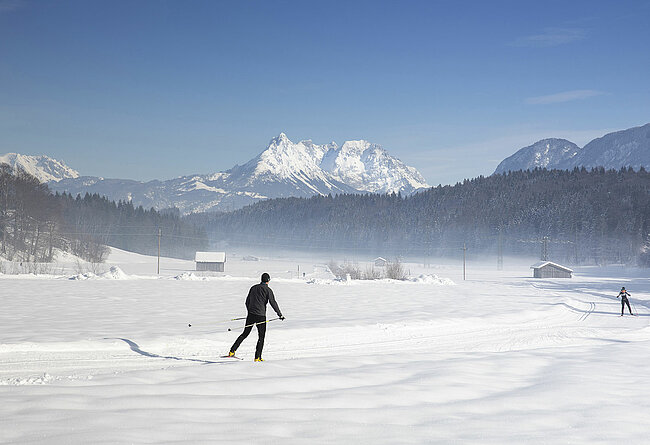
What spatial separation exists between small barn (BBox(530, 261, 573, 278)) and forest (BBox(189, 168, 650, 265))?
21.6 m

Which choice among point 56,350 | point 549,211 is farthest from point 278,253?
point 56,350

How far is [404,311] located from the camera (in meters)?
25.9

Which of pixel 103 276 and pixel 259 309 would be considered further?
pixel 103 276

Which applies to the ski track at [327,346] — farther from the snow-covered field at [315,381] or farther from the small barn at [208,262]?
the small barn at [208,262]

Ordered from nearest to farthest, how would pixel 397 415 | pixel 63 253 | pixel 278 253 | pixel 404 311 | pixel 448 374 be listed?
pixel 397 415
pixel 448 374
pixel 404 311
pixel 63 253
pixel 278 253

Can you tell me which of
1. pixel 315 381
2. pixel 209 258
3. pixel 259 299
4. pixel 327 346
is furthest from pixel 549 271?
pixel 315 381

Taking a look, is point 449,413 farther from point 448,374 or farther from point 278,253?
point 278,253

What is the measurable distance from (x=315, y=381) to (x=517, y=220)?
147 metres

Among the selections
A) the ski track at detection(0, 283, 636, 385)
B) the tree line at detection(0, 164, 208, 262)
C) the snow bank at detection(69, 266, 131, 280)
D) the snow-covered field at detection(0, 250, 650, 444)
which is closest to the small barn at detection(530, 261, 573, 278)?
the ski track at detection(0, 283, 636, 385)

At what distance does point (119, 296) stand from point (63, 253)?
62.5 m

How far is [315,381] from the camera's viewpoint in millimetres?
9359

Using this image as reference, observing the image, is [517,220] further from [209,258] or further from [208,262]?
[208,262]

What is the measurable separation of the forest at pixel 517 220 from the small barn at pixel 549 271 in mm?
21630

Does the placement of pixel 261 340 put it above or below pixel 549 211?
below
